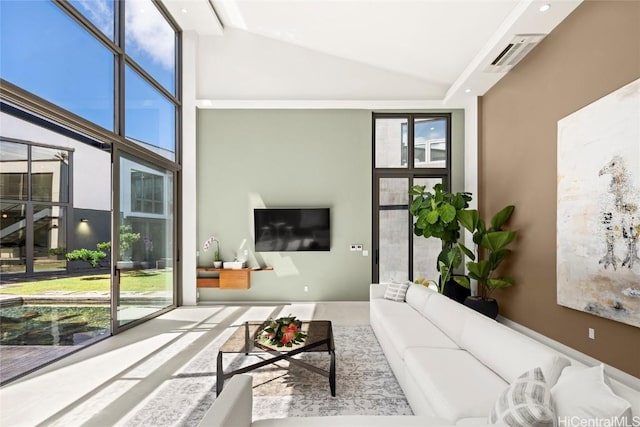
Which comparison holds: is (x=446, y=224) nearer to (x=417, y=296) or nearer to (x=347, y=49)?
(x=417, y=296)

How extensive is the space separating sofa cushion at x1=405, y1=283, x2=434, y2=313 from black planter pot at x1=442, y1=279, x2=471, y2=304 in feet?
4.56

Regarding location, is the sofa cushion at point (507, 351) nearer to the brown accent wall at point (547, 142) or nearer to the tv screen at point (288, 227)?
the brown accent wall at point (547, 142)

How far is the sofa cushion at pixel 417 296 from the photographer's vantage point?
12.4 ft

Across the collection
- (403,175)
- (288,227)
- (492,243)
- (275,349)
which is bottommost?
(275,349)

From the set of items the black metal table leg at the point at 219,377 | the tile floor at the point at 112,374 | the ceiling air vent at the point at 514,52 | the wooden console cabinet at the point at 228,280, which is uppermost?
the ceiling air vent at the point at 514,52

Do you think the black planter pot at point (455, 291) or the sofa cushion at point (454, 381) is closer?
the sofa cushion at point (454, 381)

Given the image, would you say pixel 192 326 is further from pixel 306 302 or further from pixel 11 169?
pixel 11 169

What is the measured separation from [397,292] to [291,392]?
2091mm

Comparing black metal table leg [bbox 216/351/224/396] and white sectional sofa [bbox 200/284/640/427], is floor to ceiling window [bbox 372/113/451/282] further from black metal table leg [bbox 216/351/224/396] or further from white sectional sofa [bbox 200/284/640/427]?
black metal table leg [bbox 216/351/224/396]

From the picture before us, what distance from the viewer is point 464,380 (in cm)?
202

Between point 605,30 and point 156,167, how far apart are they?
5.69 metres

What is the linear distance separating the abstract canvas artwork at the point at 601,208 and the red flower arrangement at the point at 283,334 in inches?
107

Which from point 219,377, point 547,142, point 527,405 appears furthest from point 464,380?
point 547,142

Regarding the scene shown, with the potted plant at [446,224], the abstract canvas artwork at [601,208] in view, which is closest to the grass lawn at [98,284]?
the potted plant at [446,224]
